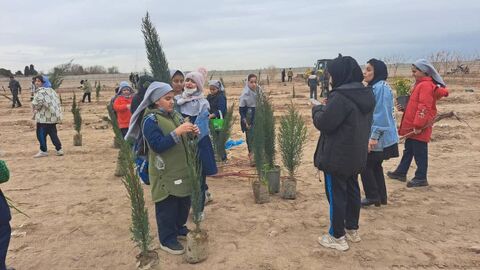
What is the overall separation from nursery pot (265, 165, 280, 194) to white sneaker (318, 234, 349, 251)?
5.27ft

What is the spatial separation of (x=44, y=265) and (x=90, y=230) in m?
0.76

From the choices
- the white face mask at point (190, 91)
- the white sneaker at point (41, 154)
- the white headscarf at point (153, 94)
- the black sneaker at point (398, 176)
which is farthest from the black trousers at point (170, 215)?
the white sneaker at point (41, 154)

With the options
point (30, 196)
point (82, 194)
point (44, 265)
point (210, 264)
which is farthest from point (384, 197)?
point (30, 196)

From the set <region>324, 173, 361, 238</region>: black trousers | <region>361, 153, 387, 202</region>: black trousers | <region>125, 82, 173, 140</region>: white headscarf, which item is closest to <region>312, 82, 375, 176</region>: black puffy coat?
<region>324, 173, 361, 238</region>: black trousers

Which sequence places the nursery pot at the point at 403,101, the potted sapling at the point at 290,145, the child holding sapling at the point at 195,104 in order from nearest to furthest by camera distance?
the child holding sapling at the point at 195,104 → the potted sapling at the point at 290,145 → the nursery pot at the point at 403,101

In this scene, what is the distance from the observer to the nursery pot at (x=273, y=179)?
16.8 feet

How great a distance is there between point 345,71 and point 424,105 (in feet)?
7.25

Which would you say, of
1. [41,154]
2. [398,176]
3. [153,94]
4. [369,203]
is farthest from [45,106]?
[398,176]

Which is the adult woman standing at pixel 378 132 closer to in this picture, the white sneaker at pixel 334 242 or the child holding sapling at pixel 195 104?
the white sneaker at pixel 334 242

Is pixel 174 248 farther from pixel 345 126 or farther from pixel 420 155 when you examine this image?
pixel 420 155

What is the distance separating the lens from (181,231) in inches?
151

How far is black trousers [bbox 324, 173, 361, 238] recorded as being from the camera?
11.2ft

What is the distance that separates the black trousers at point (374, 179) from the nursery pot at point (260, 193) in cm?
114

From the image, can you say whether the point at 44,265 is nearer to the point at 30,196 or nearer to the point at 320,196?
the point at 30,196
